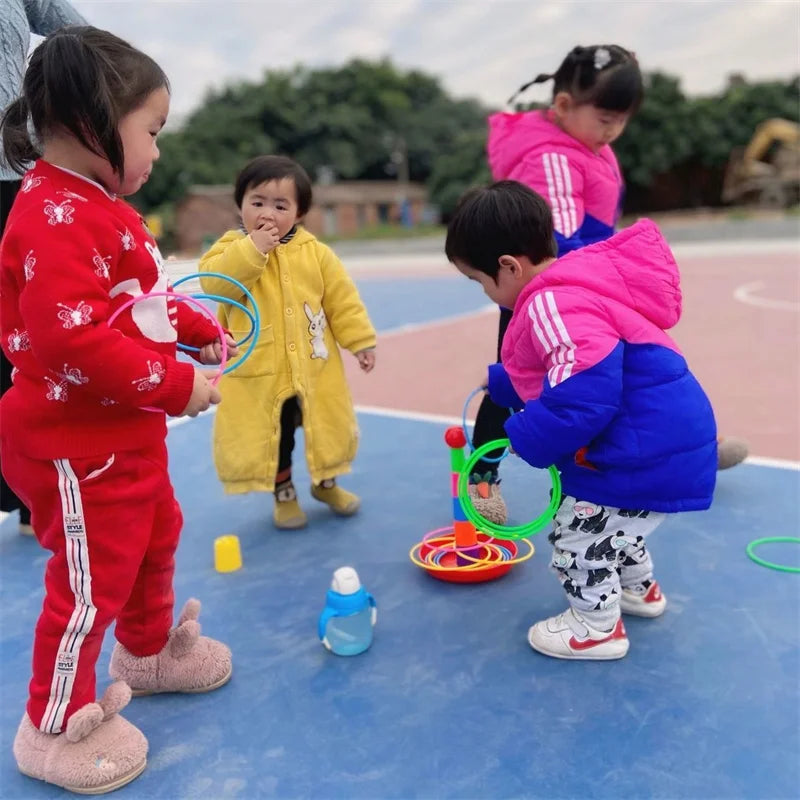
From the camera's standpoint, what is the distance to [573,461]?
202 cm

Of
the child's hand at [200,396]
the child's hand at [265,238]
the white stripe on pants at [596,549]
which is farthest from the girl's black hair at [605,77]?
the child's hand at [200,396]

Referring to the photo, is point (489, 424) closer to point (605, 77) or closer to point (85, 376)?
Answer: point (605, 77)

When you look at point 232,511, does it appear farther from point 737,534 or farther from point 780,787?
point 780,787

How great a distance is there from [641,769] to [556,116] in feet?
6.91

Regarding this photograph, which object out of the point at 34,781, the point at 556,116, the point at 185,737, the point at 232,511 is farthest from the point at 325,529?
the point at 556,116

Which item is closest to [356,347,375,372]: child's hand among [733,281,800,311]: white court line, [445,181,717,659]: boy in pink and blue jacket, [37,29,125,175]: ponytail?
[445,181,717,659]: boy in pink and blue jacket

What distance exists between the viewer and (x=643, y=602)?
90.0 inches

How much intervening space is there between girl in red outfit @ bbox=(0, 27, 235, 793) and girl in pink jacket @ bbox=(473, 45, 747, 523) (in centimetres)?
133

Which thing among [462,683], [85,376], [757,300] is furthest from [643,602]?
[757,300]

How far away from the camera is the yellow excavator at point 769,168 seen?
72.4 feet

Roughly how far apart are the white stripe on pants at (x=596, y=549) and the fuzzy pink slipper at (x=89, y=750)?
109cm

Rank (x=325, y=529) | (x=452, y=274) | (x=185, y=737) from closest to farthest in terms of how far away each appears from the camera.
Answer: (x=185, y=737)
(x=325, y=529)
(x=452, y=274)

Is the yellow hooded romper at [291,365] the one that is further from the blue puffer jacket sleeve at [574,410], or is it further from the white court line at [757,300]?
the white court line at [757,300]

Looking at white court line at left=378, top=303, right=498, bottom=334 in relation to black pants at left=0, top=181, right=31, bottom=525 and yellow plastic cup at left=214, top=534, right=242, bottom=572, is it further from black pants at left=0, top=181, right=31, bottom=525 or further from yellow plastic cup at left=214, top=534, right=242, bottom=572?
yellow plastic cup at left=214, top=534, right=242, bottom=572
